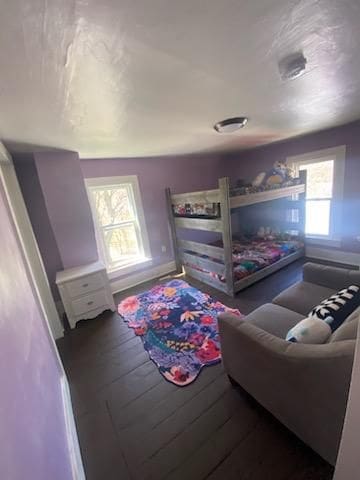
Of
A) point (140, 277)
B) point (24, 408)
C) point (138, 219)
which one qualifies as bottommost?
point (140, 277)

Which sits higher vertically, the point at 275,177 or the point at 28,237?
the point at 275,177

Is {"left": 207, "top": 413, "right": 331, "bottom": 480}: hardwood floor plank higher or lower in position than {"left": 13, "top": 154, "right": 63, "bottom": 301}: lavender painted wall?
lower

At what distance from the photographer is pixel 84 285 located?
2.56 metres

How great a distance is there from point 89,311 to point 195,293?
147 cm

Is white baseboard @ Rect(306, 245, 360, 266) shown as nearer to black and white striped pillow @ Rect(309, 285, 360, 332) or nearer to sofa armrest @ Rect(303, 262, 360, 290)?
sofa armrest @ Rect(303, 262, 360, 290)

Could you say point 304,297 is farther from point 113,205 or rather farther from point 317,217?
point 113,205

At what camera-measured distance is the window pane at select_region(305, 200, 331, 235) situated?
3.56m

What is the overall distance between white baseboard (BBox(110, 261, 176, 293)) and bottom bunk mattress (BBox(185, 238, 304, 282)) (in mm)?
558

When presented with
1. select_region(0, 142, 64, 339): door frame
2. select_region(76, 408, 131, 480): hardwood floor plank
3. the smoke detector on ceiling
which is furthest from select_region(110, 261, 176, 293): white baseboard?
the smoke detector on ceiling

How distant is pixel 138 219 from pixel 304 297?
2.75 m

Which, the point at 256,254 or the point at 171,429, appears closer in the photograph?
the point at 171,429

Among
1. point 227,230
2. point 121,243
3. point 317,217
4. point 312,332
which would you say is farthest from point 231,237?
point 317,217

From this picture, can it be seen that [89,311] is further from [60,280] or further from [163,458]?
[163,458]

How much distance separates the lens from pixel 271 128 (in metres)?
2.57
